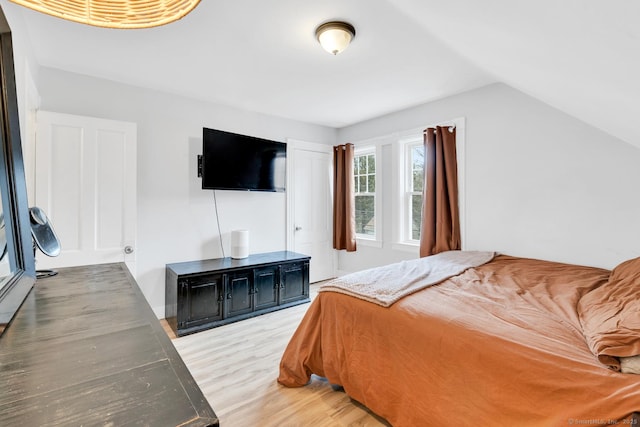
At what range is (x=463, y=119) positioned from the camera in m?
3.23

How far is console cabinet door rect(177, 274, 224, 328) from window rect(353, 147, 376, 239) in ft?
7.51

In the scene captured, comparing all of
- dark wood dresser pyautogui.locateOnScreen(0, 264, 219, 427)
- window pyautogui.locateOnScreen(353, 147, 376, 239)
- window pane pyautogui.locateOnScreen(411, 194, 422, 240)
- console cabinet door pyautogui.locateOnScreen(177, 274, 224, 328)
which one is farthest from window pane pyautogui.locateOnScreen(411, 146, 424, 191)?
dark wood dresser pyautogui.locateOnScreen(0, 264, 219, 427)

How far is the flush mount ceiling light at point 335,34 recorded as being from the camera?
1985 millimetres

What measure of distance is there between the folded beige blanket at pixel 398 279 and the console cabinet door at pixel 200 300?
1.46m

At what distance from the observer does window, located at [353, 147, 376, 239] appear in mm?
4379

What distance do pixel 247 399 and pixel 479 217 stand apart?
277 centimetres

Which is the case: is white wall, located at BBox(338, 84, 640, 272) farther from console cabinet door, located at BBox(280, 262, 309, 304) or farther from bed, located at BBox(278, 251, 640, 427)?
console cabinet door, located at BBox(280, 262, 309, 304)

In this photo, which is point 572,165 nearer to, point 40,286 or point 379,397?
point 379,397

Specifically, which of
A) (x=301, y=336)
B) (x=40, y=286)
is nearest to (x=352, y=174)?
(x=301, y=336)

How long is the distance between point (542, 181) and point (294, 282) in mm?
2821

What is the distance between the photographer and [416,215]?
389 cm

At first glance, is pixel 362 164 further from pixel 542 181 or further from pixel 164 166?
pixel 164 166

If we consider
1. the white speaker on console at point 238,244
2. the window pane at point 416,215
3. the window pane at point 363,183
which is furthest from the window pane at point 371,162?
the white speaker on console at point 238,244

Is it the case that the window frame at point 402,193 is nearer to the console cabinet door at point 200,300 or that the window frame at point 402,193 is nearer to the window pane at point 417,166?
the window pane at point 417,166
